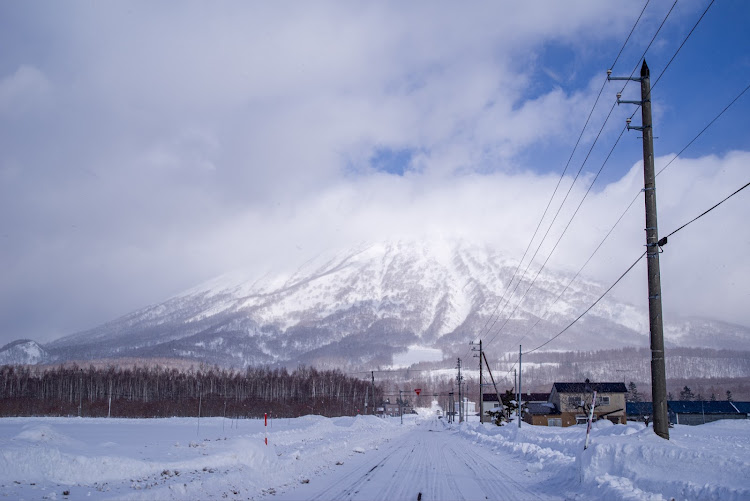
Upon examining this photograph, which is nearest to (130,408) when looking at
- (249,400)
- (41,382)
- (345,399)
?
(249,400)

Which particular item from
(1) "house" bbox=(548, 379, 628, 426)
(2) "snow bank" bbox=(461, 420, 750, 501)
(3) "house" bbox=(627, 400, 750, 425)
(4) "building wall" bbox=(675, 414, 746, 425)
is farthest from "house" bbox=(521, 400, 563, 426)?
(2) "snow bank" bbox=(461, 420, 750, 501)

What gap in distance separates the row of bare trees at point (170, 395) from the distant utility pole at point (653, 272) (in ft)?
310

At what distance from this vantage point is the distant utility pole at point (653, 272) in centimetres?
1505

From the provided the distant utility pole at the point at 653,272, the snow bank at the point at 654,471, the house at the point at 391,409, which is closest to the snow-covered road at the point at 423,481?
the snow bank at the point at 654,471

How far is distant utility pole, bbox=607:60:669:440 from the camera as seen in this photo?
49.4 feet

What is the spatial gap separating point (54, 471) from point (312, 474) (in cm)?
690

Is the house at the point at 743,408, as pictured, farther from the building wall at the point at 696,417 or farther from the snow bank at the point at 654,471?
the snow bank at the point at 654,471

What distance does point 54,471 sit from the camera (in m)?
15.2

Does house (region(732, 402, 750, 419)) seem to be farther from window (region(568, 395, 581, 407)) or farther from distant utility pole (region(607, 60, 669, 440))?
distant utility pole (region(607, 60, 669, 440))

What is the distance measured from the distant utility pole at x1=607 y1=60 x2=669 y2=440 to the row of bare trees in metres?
94.5

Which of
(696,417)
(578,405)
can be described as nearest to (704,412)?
(696,417)

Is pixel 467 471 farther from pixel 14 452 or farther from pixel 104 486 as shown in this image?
pixel 14 452

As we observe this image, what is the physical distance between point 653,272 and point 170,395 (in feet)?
421

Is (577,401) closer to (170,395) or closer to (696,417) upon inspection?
(696,417)
